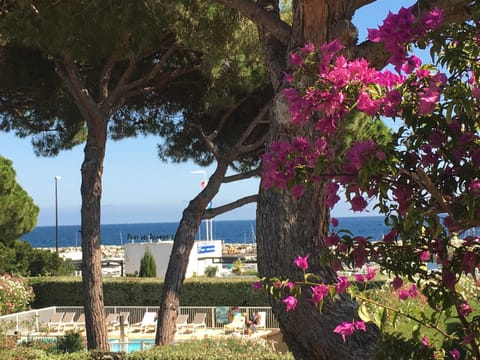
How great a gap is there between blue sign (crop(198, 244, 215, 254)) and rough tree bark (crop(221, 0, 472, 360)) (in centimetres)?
2894

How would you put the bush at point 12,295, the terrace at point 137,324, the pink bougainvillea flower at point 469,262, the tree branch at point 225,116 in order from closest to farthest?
the pink bougainvillea flower at point 469,262 < the tree branch at point 225,116 < the terrace at point 137,324 < the bush at point 12,295

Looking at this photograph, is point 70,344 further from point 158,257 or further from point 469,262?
point 158,257

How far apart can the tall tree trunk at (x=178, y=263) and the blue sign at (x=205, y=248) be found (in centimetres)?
2276

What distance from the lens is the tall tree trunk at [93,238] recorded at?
8.35 m

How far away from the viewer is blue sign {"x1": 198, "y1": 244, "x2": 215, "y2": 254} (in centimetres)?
3234

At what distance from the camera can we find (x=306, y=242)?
132 inches

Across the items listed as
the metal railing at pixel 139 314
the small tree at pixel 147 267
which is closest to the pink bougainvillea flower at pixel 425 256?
the metal railing at pixel 139 314

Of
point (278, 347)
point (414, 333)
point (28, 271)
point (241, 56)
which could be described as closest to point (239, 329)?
point (278, 347)

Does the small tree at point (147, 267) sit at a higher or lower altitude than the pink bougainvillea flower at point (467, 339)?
lower

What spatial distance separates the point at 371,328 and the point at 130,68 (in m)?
6.73

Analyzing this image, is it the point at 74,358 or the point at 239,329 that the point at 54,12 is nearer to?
the point at 74,358

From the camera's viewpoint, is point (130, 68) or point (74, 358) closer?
point (74, 358)

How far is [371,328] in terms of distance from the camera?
3.25 metres

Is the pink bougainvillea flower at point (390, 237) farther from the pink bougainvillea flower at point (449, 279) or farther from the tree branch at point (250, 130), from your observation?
the tree branch at point (250, 130)
